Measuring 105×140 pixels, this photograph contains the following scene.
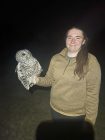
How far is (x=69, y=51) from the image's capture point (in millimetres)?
2943

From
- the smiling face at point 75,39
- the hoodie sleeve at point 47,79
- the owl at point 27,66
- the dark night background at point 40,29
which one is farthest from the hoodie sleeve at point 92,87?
the dark night background at point 40,29

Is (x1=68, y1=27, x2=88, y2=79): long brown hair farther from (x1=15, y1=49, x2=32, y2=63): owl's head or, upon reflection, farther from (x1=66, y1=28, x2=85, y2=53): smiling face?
(x1=15, y1=49, x2=32, y2=63): owl's head

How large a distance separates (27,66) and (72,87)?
0.56 metres

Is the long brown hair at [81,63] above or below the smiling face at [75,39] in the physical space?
below

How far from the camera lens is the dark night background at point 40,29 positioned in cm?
773

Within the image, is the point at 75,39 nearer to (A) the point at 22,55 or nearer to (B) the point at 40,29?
(A) the point at 22,55

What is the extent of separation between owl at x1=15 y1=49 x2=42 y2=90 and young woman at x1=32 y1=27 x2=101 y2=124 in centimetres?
7

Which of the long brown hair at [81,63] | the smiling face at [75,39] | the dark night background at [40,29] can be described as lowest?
the dark night background at [40,29]

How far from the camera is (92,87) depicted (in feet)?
9.35

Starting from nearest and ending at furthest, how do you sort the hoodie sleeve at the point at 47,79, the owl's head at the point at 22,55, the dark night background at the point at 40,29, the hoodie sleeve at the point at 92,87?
the hoodie sleeve at the point at 92,87, the owl's head at the point at 22,55, the hoodie sleeve at the point at 47,79, the dark night background at the point at 40,29

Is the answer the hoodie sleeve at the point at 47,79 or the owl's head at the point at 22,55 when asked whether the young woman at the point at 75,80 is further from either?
the owl's head at the point at 22,55

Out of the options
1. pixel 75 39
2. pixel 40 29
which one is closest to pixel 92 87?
pixel 75 39

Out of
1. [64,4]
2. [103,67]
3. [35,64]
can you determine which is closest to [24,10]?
[64,4]

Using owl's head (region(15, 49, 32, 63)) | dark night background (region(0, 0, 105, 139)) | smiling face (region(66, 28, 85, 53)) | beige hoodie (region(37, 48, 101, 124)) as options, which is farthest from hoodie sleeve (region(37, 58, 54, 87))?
dark night background (region(0, 0, 105, 139))
